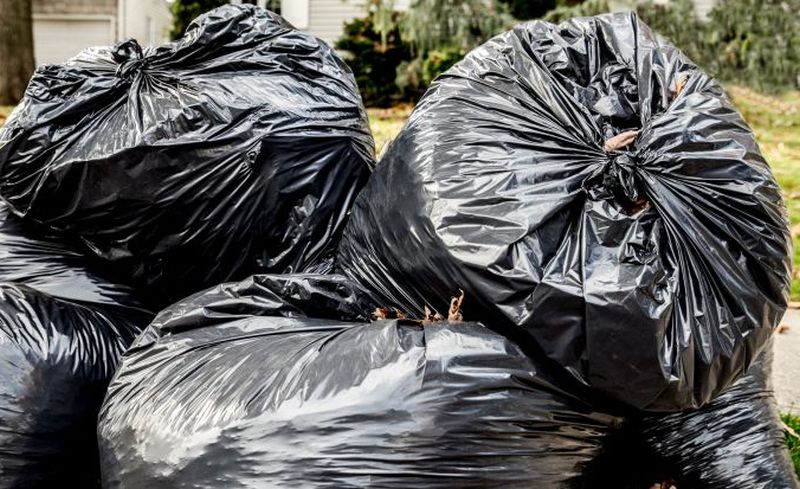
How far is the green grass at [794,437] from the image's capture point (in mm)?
2533

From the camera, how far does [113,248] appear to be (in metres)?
2.35

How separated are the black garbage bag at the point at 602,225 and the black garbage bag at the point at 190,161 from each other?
440mm

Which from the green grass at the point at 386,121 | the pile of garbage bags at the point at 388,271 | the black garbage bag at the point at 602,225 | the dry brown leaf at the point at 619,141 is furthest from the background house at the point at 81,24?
the dry brown leaf at the point at 619,141

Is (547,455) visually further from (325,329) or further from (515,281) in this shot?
(325,329)

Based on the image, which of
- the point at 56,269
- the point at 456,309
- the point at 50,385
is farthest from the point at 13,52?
the point at 456,309

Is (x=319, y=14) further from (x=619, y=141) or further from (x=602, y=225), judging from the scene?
(x=602, y=225)

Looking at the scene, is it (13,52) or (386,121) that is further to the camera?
(13,52)

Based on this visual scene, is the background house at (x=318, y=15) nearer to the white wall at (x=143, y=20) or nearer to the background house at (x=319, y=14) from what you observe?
the background house at (x=319, y=14)

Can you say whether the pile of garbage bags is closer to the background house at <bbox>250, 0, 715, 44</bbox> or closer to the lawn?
the lawn

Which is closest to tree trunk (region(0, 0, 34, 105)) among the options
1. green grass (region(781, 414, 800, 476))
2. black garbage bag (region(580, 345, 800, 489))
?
green grass (region(781, 414, 800, 476))

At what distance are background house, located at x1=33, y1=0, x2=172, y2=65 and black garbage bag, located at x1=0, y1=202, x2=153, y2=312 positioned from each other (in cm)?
1452

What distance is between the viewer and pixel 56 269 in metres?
2.38

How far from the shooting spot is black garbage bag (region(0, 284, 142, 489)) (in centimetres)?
199

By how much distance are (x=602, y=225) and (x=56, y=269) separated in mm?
1458
